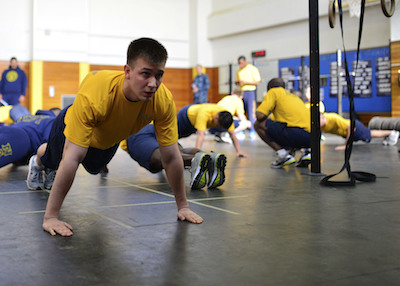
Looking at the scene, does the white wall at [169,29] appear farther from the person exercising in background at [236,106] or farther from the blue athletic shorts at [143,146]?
the blue athletic shorts at [143,146]

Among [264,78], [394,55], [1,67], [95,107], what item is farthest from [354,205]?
[1,67]

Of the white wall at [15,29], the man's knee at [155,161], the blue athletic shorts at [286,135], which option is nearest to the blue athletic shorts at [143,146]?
the man's knee at [155,161]

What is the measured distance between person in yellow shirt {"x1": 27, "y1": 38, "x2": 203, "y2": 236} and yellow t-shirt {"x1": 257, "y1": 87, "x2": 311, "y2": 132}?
2.85m

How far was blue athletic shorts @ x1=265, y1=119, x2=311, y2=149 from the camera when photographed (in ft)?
16.9

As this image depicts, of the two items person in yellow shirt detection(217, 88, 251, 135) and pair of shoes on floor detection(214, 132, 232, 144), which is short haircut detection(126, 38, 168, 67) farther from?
person in yellow shirt detection(217, 88, 251, 135)

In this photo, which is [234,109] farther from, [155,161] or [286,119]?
[155,161]

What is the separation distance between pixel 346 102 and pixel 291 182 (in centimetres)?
822

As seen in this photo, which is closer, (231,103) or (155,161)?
(155,161)

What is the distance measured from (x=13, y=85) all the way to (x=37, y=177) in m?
9.42

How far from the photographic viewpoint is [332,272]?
66.7 inches

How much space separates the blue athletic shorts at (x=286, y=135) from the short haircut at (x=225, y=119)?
45 centimetres

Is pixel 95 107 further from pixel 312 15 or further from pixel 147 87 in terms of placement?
pixel 312 15

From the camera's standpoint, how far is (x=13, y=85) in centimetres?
1217

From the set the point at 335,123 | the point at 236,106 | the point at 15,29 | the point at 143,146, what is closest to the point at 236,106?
the point at 236,106
